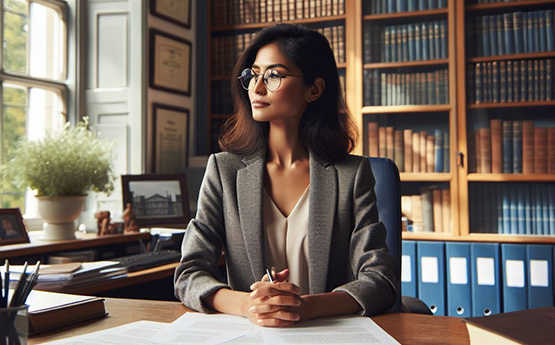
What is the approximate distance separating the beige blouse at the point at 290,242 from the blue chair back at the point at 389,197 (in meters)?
0.30

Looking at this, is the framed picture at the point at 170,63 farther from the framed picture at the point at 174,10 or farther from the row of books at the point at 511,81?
the row of books at the point at 511,81

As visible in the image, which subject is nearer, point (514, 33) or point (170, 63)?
point (514, 33)

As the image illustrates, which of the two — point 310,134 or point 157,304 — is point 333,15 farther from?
point 157,304

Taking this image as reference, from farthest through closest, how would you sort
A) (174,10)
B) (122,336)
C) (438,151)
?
(174,10), (438,151), (122,336)

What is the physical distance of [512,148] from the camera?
3225 millimetres

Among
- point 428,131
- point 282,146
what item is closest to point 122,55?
point 428,131

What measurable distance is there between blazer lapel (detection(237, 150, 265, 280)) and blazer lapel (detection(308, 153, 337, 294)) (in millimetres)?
123

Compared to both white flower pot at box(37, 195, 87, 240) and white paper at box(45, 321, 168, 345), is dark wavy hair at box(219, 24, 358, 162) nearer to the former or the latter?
white paper at box(45, 321, 168, 345)

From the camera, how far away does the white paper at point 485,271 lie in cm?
318

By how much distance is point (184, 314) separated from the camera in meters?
1.11

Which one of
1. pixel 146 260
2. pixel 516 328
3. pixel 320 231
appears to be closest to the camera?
pixel 516 328

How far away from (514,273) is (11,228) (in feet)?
8.45

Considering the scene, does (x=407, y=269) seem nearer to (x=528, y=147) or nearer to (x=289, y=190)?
(x=528, y=147)

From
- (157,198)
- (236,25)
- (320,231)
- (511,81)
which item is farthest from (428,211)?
(320,231)
